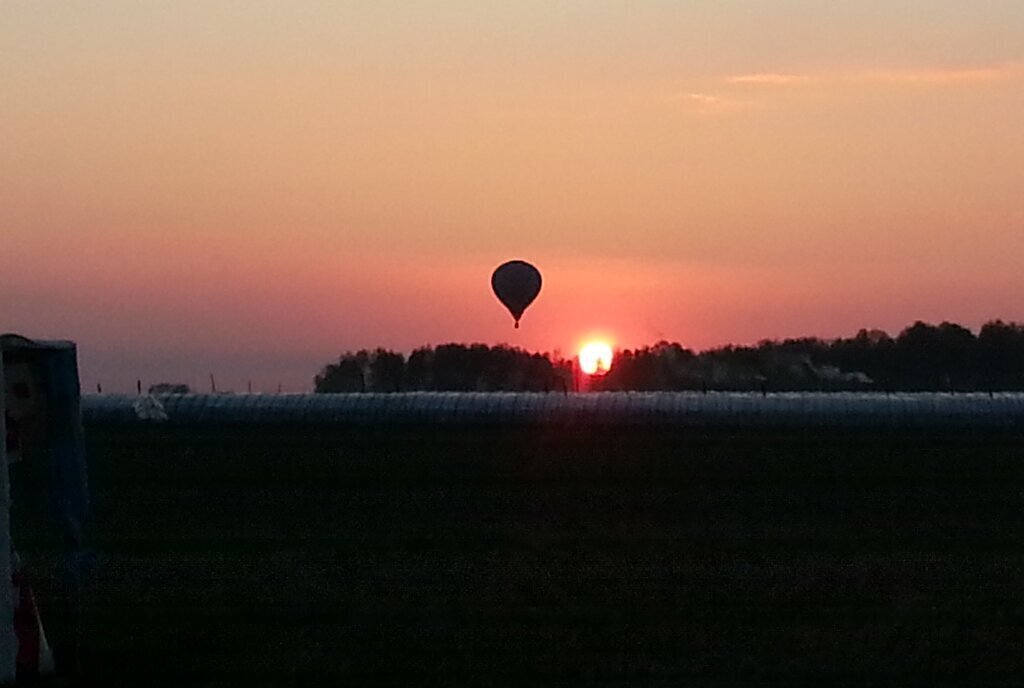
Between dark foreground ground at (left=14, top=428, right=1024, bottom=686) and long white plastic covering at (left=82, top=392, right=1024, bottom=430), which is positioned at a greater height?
long white plastic covering at (left=82, top=392, right=1024, bottom=430)

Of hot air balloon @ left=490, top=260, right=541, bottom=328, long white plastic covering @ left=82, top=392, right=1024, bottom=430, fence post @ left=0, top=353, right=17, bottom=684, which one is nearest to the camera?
fence post @ left=0, top=353, right=17, bottom=684

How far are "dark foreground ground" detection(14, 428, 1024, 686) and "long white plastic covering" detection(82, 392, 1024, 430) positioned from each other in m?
15.9

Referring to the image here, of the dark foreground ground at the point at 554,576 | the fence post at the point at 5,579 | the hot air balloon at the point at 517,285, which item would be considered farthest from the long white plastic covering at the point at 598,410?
the fence post at the point at 5,579

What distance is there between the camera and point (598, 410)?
134 ft

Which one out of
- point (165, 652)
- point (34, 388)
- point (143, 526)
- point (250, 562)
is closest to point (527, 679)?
point (165, 652)

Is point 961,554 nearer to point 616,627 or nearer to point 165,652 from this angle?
point 616,627

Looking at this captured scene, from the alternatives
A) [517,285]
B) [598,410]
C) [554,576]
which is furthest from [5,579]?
[517,285]

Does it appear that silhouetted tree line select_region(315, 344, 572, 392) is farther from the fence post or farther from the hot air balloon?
the fence post

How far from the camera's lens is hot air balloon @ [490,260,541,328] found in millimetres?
47906

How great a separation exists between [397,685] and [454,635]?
138cm

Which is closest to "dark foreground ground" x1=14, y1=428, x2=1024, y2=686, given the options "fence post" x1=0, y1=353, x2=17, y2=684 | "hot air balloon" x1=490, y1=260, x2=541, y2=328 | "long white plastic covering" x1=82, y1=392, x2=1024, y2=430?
"fence post" x1=0, y1=353, x2=17, y2=684

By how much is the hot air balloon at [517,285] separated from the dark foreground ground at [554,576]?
23.8m

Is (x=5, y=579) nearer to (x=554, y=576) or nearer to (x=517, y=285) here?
(x=554, y=576)

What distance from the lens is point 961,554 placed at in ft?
44.0
